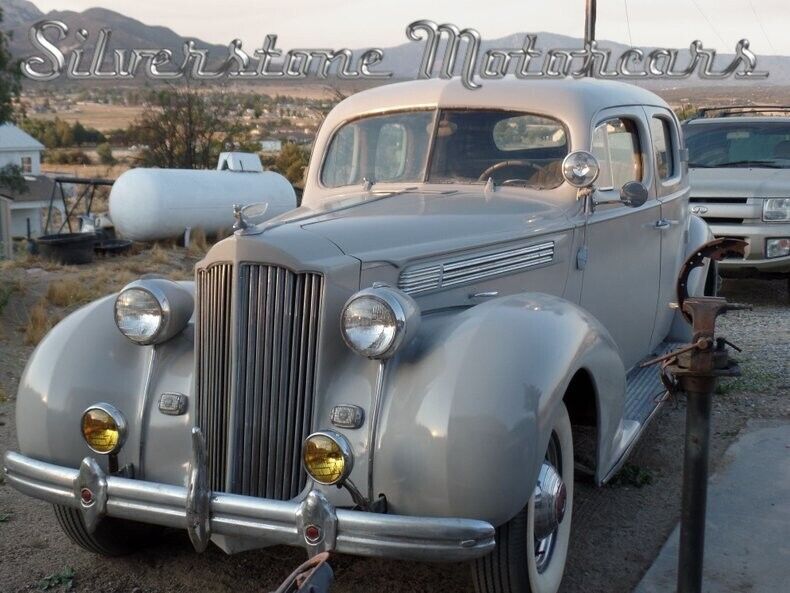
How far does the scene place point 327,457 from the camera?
2.96 m

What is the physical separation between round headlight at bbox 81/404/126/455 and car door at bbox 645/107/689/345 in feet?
10.7

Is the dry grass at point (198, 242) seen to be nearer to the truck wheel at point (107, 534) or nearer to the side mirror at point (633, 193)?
the side mirror at point (633, 193)

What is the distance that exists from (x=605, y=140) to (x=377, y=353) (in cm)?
231

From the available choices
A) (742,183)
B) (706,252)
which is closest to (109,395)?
(706,252)

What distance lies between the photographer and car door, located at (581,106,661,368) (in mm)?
4566

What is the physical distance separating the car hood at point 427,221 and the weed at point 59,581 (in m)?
1.65

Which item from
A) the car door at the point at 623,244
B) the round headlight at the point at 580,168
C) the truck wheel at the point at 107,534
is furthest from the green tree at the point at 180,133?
the truck wheel at the point at 107,534

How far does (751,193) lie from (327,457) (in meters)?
7.44

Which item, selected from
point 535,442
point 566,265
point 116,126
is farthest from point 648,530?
point 116,126

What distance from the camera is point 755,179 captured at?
9.46 metres

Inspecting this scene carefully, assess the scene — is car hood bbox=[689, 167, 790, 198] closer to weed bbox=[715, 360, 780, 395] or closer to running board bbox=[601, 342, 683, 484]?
weed bbox=[715, 360, 780, 395]

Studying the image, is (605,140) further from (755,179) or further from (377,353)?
(755,179)

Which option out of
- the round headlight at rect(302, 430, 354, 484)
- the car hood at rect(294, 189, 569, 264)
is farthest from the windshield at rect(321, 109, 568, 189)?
the round headlight at rect(302, 430, 354, 484)

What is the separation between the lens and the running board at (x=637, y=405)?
391 cm
